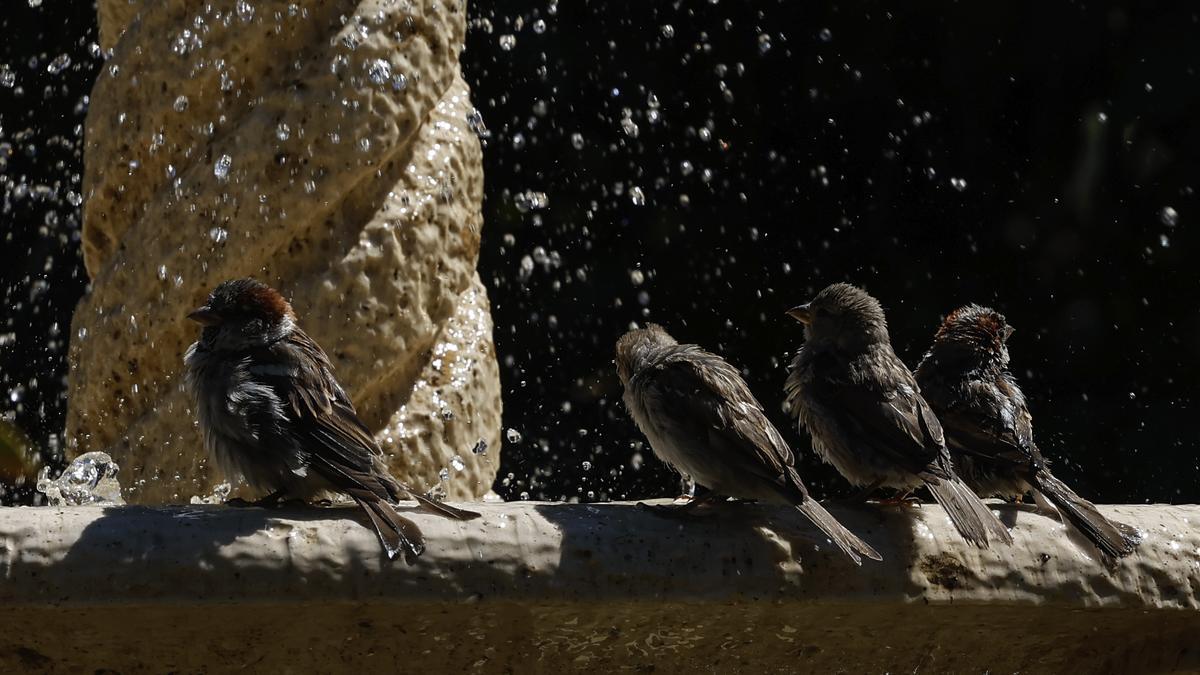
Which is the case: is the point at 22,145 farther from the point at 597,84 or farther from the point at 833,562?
the point at 833,562

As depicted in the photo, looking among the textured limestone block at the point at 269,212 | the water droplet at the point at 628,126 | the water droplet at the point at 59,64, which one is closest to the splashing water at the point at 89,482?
the textured limestone block at the point at 269,212

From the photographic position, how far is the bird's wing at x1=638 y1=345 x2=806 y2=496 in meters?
2.45

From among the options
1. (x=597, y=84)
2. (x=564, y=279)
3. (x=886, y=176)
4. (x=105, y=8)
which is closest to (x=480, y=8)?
(x=597, y=84)

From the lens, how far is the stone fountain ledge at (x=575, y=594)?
1897 mm

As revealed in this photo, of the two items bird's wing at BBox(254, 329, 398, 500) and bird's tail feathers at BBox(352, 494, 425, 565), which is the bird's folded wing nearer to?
bird's wing at BBox(254, 329, 398, 500)

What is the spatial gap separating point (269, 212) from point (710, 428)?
51.4 inches

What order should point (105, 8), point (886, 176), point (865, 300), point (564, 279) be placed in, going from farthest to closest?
point (886, 176) < point (564, 279) < point (105, 8) < point (865, 300)

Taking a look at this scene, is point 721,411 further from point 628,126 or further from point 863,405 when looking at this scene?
point 628,126

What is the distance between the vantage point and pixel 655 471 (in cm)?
670

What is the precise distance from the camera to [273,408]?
2568 mm

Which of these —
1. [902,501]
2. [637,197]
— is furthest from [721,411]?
[637,197]

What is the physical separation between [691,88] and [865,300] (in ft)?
12.8

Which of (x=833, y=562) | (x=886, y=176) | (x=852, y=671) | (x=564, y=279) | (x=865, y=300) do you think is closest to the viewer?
(x=833, y=562)

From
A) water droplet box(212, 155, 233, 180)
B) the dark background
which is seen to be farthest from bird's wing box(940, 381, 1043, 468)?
the dark background
